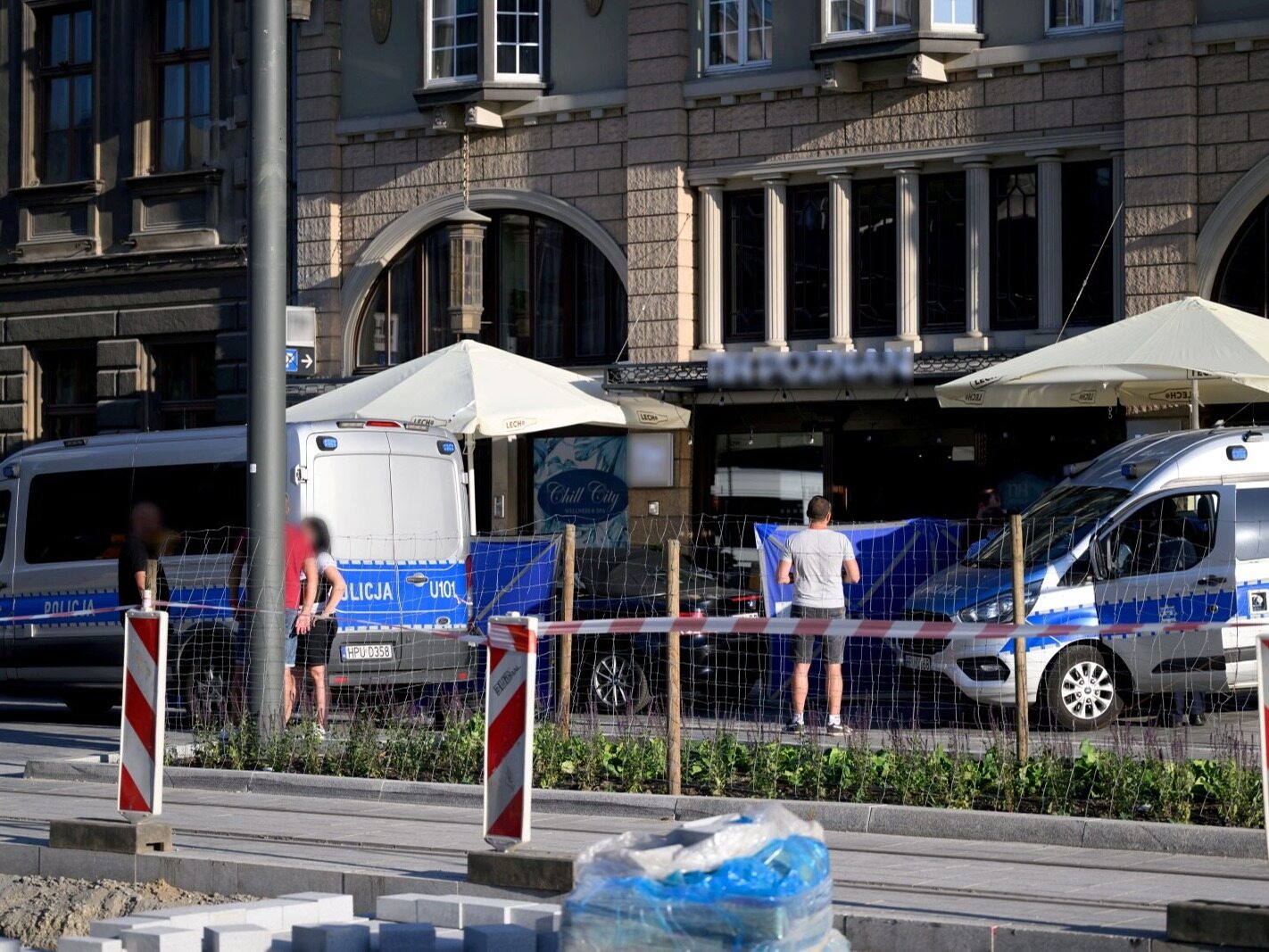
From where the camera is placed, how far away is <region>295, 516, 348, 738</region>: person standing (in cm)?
1470

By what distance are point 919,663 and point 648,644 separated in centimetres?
217

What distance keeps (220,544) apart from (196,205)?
11.4 metres

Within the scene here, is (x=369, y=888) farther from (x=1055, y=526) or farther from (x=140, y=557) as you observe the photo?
(x=140, y=557)

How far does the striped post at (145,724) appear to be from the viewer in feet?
31.7

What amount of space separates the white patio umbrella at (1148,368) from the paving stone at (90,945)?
35.6 feet

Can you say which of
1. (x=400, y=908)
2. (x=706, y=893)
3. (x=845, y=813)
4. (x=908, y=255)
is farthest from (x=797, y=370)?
(x=706, y=893)

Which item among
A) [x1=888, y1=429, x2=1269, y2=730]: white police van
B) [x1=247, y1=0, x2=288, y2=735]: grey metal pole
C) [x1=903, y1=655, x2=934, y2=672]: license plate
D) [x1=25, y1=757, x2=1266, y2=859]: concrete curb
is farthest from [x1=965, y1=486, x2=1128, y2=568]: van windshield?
[x1=247, y1=0, x2=288, y2=735]: grey metal pole

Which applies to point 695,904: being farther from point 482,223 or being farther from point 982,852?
point 482,223

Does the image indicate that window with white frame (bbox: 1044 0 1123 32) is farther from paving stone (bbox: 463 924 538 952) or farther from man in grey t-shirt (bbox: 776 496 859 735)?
paving stone (bbox: 463 924 538 952)

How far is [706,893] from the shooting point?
595cm

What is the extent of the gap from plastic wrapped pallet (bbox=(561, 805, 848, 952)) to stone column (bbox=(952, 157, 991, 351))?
631 inches

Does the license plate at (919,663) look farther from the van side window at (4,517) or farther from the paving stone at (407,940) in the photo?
the van side window at (4,517)

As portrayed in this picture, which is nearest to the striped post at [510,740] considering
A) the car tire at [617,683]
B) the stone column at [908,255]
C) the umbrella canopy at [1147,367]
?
the car tire at [617,683]

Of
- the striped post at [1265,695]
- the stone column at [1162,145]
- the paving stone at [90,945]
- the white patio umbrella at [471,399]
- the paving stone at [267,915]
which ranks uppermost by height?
the stone column at [1162,145]
